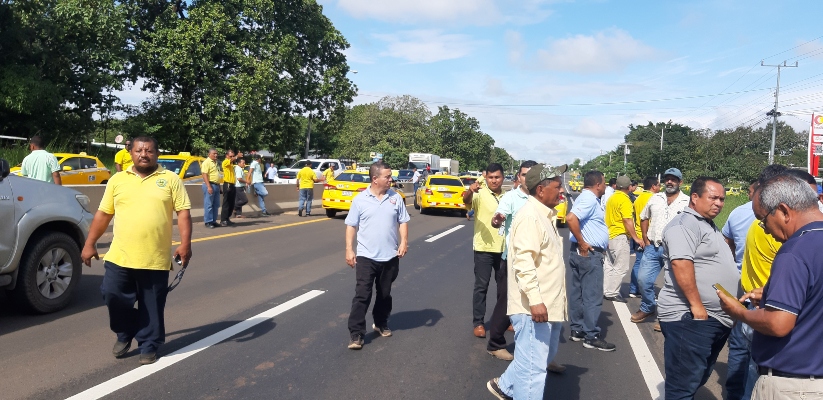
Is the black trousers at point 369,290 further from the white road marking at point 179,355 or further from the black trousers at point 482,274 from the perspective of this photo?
the white road marking at point 179,355

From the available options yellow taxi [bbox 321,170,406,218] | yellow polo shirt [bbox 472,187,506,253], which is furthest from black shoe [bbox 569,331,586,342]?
yellow taxi [bbox 321,170,406,218]

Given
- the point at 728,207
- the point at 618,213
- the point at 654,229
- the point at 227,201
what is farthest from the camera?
the point at 728,207

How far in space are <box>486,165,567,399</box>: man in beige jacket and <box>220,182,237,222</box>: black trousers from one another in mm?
11756

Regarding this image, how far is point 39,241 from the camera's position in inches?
244

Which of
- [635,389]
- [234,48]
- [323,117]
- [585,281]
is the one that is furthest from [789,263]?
[323,117]

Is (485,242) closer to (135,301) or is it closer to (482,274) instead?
(482,274)

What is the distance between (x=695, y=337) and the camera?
3746mm

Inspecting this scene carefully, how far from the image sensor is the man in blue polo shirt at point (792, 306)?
255cm

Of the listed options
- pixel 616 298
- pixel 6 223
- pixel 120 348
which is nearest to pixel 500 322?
pixel 120 348

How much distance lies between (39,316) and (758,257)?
6323mm

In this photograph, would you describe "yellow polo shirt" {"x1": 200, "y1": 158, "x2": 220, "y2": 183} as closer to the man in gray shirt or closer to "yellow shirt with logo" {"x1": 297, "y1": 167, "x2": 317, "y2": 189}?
"yellow shirt with logo" {"x1": 297, "y1": 167, "x2": 317, "y2": 189}

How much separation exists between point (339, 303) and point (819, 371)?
543 centimetres

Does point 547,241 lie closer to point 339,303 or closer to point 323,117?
point 339,303

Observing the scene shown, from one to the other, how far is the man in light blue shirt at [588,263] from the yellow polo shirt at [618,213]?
1750 millimetres
